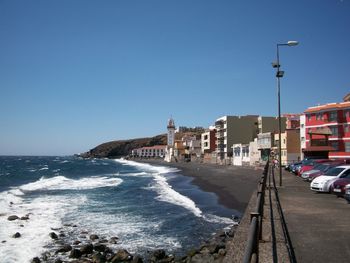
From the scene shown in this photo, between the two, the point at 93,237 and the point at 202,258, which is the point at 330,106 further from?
the point at 202,258

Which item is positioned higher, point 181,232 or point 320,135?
point 320,135

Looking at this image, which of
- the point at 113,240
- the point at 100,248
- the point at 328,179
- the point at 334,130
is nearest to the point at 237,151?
the point at 334,130

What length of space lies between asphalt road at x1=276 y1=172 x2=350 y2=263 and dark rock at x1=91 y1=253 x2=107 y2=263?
6893mm

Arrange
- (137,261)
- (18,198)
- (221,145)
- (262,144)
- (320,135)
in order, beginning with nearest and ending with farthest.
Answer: (137,261) < (18,198) < (320,135) < (262,144) < (221,145)

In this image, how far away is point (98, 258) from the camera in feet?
45.2

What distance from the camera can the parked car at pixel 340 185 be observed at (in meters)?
17.0

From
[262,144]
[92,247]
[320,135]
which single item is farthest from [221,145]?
[92,247]

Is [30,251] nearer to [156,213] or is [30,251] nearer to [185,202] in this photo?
[156,213]

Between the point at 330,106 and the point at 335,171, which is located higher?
the point at 330,106

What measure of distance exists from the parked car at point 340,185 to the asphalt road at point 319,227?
117 cm

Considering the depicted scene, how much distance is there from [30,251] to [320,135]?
4443 centimetres

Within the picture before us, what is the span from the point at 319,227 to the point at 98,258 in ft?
26.6

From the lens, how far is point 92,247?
15109 millimetres

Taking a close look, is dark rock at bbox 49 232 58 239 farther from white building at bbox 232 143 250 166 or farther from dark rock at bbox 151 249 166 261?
white building at bbox 232 143 250 166
